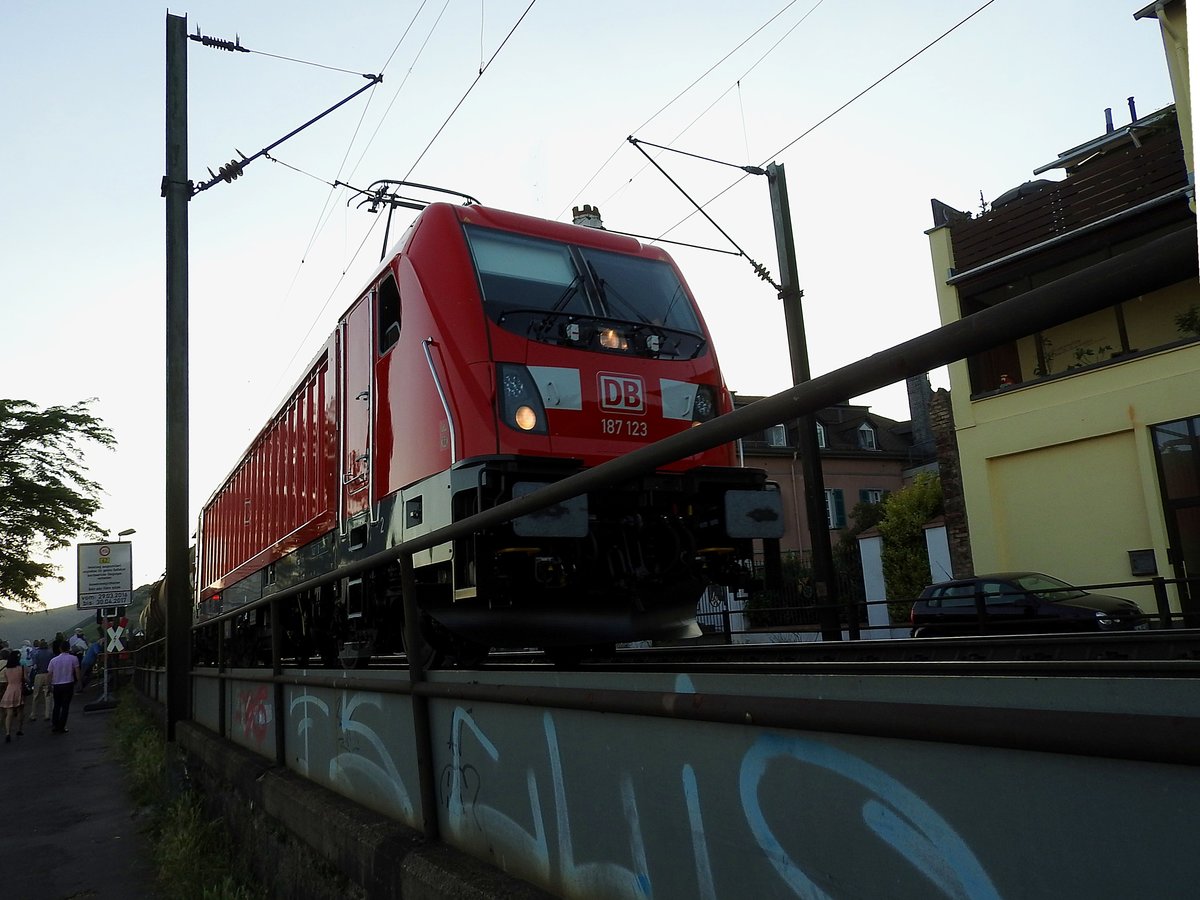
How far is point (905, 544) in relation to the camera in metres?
17.7

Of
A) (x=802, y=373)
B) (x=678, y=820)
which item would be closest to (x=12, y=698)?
(x=802, y=373)

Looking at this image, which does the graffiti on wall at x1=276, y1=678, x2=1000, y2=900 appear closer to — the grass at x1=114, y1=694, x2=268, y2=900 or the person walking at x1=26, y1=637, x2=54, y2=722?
the grass at x1=114, y1=694, x2=268, y2=900

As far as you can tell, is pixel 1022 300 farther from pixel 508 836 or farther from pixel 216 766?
pixel 216 766

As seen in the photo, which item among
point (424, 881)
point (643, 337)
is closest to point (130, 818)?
point (643, 337)

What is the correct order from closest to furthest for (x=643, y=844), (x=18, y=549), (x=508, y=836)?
1. (x=643, y=844)
2. (x=508, y=836)
3. (x=18, y=549)

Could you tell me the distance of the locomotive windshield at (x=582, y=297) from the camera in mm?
6266

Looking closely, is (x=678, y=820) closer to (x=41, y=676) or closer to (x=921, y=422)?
(x=41, y=676)

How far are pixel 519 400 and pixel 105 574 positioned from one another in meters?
23.3

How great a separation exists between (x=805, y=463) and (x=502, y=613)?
540cm

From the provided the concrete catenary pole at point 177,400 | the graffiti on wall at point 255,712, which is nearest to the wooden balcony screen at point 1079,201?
the concrete catenary pole at point 177,400

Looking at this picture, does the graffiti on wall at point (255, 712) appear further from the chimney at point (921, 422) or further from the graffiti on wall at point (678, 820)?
the chimney at point (921, 422)

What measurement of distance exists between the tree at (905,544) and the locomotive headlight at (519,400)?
12.2 m

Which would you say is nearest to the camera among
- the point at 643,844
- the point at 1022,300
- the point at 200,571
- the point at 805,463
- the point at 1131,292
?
the point at 1131,292

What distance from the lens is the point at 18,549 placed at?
115 feet
